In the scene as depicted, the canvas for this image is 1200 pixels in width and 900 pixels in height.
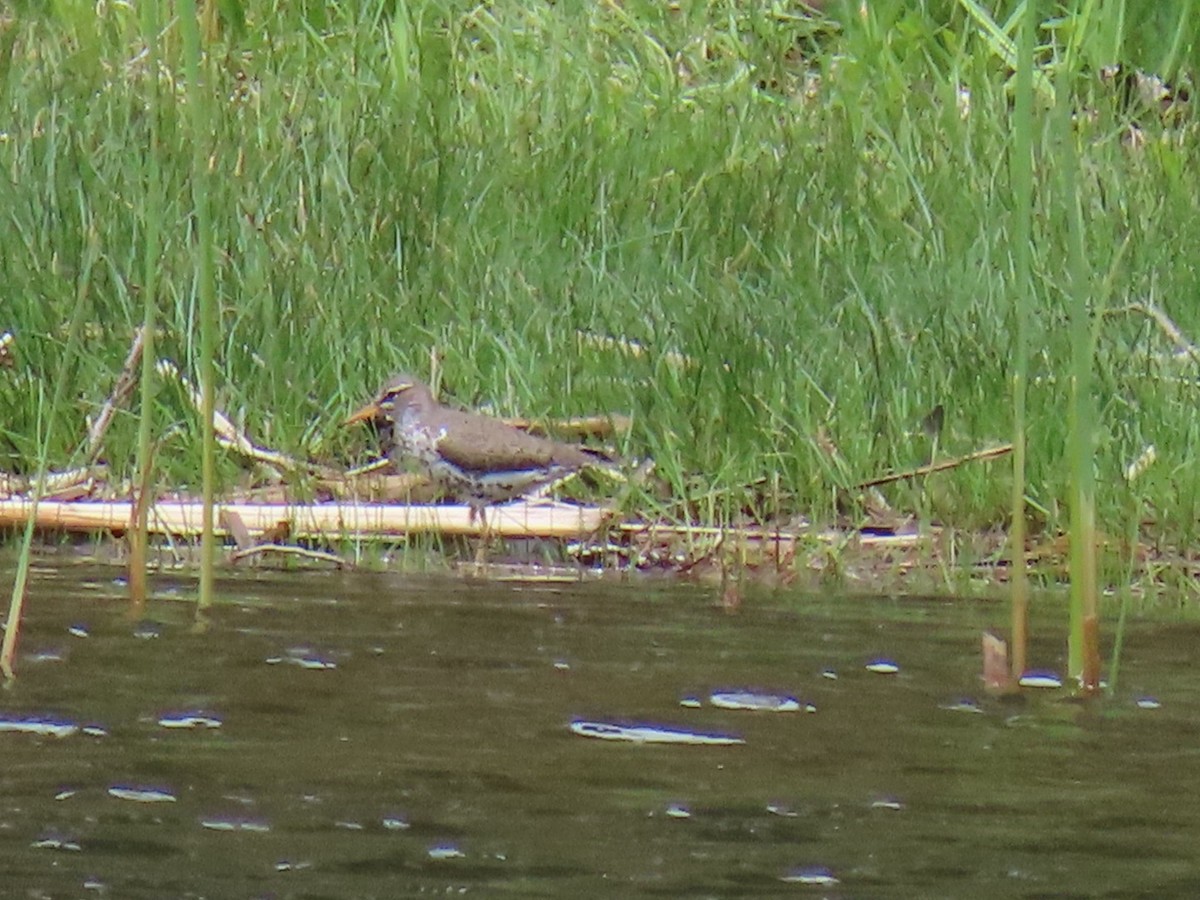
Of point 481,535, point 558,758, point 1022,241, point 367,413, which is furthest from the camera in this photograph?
point 367,413

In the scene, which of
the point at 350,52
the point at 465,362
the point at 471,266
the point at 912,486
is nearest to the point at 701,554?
the point at 912,486

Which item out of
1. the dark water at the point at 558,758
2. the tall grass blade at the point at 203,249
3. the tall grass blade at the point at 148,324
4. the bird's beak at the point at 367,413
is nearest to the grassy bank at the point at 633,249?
the bird's beak at the point at 367,413

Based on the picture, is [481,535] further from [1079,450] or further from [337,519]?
[1079,450]

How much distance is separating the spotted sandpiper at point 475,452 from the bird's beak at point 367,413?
65 mm

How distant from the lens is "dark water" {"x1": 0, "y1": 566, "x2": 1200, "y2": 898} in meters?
3.70

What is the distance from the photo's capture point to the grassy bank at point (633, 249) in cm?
694

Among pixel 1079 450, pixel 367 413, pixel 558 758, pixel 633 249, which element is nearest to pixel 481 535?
pixel 367 413

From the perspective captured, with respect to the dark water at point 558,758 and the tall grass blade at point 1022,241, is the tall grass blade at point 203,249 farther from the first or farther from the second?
the tall grass blade at point 1022,241

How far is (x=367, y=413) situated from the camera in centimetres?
714

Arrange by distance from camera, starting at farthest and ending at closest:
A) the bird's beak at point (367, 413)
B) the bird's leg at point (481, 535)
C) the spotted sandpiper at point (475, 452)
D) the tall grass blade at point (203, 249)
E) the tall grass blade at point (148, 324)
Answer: the bird's beak at point (367, 413), the spotted sandpiper at point (475, 452), the bird's leg at point (481, 535), the tall grass blade at point (148, 324), the tall grass blade at point (203, 249)

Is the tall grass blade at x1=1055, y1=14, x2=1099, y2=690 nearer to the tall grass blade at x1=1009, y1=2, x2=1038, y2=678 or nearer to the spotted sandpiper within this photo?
the tall grass blade at x1=1009, y1=2, x2=1038, y2=678

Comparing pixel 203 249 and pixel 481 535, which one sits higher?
pixel 203 249

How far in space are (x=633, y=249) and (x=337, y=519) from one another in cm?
209

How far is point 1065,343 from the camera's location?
7250mm
